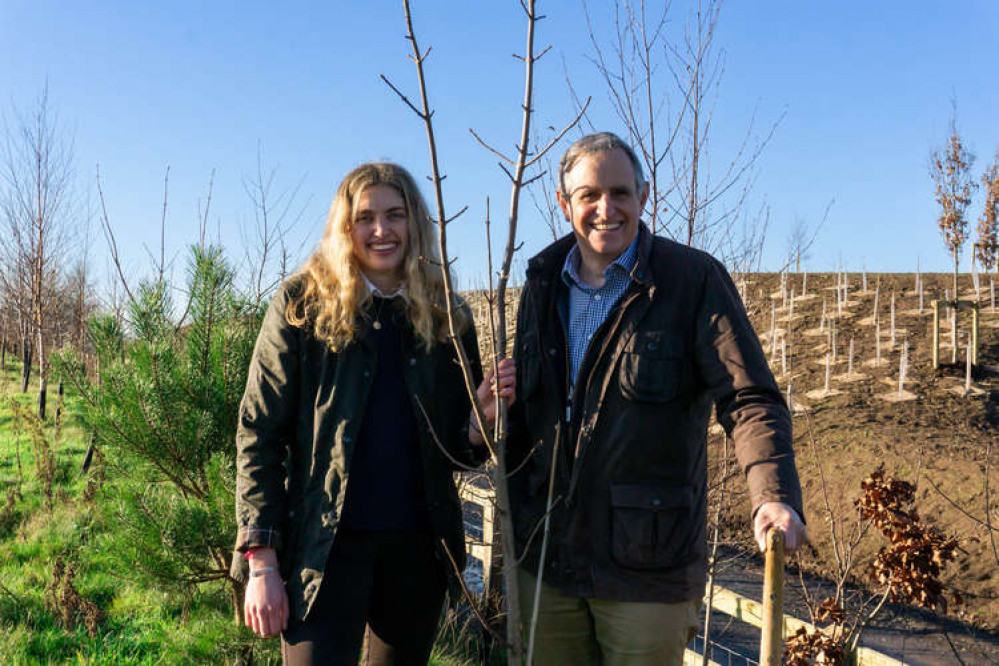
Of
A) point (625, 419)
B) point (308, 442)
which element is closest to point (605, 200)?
point (625, 419)

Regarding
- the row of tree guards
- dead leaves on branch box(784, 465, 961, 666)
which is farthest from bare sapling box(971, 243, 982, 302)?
dead leaves on branch box(784, 465, 961, 666)

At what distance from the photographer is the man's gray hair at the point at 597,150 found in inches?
77.1

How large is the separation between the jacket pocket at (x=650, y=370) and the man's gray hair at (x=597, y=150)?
1.42 feet

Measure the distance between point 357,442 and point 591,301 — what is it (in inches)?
30.1

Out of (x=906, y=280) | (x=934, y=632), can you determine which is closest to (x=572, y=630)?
(x=934, y=632)

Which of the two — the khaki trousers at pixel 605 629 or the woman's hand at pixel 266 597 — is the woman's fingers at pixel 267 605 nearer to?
the woman's hand at pixel 266 597

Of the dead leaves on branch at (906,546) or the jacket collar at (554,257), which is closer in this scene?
the jacket collar at (554,257)

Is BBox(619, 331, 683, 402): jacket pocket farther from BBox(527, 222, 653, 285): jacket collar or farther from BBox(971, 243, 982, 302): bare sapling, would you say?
BBox(971, 243, 982, 302): bare sapling

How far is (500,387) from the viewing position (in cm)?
174

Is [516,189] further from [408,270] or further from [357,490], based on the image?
[357,490]

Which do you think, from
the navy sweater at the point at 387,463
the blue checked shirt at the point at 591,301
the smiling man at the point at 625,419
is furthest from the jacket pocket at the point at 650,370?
A: the navy sweater at the point at 387,463

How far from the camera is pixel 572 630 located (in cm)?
199

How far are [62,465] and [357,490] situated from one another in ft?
23.2

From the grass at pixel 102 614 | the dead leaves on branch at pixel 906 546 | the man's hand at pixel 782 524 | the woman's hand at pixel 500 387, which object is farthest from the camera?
the grass at pixel 102 614
